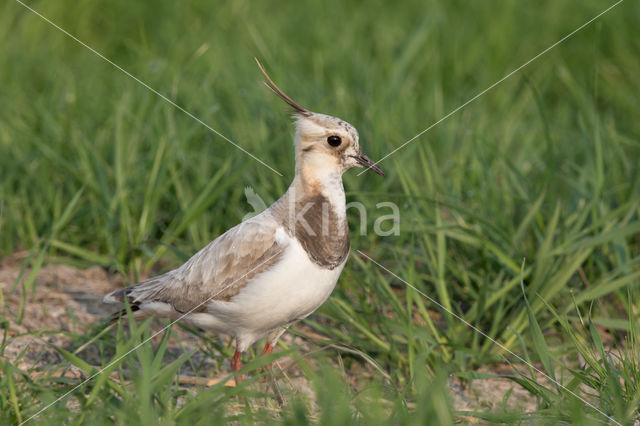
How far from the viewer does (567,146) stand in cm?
508

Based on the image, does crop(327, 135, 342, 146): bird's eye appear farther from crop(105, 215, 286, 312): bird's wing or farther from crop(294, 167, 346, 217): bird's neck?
crop(105, 215, 286, 312): bird's wing

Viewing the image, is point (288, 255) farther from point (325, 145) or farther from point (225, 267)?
point (325, 145)

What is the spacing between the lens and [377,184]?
4285 millimetres

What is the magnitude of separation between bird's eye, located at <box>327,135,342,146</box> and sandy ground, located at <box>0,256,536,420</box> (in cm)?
90

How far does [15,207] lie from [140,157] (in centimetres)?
71

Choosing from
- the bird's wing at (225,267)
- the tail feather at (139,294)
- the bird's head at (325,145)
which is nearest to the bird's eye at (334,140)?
the bird's head at (325,145)

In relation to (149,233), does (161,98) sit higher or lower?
higher

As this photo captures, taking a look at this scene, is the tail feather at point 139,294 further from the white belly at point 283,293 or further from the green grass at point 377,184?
the white belly at point 283,293

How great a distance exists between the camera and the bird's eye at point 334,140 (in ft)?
9.45

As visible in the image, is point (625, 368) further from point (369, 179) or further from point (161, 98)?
point (161, 98)

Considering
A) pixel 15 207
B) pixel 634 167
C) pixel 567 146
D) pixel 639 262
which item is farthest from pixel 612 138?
pixel 15 207

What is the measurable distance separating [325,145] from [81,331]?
155 cm

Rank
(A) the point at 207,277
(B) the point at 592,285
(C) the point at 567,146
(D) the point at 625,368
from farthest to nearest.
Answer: (C) the point at 567,146
(B) the point at 592,285
(A) the point at 207,277
(D) the point at 625,368

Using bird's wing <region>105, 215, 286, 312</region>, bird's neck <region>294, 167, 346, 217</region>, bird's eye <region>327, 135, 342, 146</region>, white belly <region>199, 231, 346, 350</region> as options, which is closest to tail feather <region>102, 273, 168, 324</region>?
bird's wing <region>105, 215, 286, 312</region>
